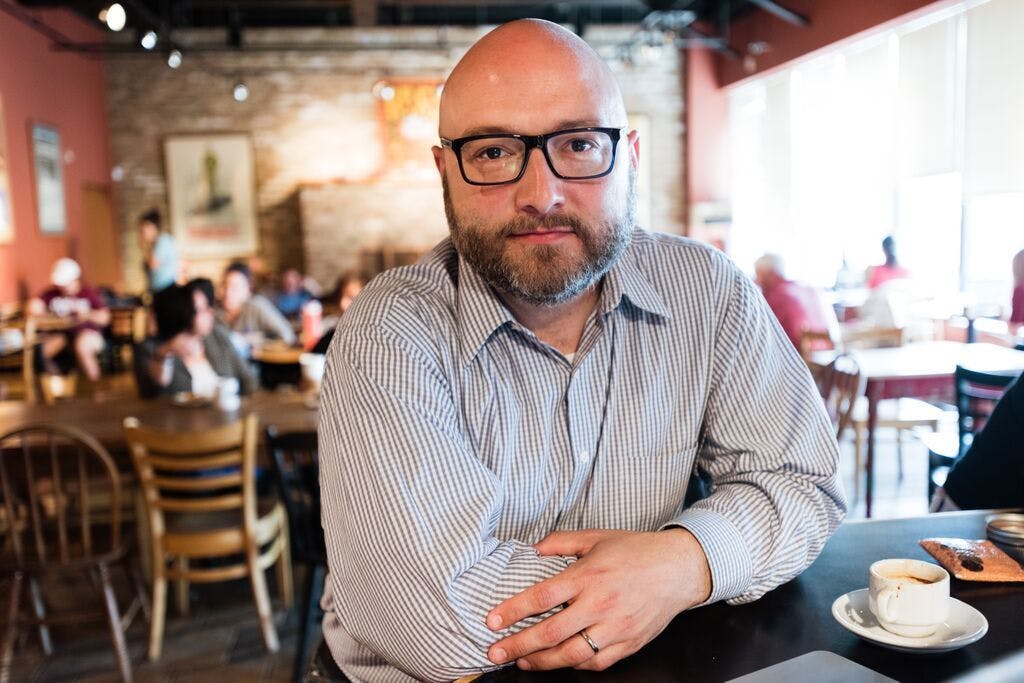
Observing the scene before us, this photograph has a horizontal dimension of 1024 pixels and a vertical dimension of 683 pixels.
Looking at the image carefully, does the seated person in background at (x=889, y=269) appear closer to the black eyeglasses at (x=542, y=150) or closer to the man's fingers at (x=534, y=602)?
the black eyeglasses at (x=542, y=150)

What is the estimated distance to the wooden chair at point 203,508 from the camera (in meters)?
2.83

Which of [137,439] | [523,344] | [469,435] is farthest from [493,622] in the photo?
[137,439]

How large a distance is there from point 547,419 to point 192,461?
2.01 meters

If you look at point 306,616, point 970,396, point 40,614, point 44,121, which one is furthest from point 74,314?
point 970,396

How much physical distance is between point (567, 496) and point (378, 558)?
34 cm

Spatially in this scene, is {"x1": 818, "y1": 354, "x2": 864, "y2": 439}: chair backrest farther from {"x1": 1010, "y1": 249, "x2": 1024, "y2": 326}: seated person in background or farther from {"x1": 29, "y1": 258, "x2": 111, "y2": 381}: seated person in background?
{"x1": 29, "y1": 258, "x2": 111, "y2": 381}: seated person in background

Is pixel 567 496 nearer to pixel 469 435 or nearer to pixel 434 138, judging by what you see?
pixel 469 435

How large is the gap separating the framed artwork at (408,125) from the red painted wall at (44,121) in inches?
139

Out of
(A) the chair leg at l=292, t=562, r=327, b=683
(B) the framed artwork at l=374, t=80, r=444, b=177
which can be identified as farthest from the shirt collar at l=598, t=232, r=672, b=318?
(B) the framed artwork at l=374, t=80, r=444, b=177

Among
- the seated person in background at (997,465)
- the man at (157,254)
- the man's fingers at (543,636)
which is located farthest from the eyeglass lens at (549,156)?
the man at (157,254)

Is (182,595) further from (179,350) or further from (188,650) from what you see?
(179,350)

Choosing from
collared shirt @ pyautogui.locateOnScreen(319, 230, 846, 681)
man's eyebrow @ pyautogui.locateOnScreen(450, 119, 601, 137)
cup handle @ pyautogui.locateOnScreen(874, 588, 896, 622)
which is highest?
man's eyebrow @ pyautogui.locateOnScreen(450, 119, 601, 137)

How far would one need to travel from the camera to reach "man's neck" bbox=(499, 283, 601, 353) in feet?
4.32

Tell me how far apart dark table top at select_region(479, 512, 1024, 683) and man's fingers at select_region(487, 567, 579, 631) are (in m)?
0.06
